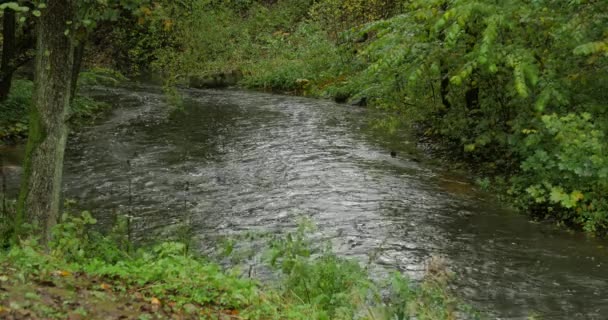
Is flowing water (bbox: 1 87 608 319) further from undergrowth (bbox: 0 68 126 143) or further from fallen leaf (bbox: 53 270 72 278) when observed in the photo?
fallen leaf (bbox: 53 270 72 278)

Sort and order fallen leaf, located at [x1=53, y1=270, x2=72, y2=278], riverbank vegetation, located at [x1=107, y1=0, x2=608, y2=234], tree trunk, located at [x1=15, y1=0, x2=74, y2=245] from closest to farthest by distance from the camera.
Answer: fallen leaf, located at [x1=53, y1=270, x2=72, y2=278] < tree trunk, located at [x1=15, y1=0, x2=74, y2=245] < riverbank vegetation, located at [x1=107, y1=0, x2=608, y2=234]

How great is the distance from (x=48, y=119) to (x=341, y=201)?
527 cm

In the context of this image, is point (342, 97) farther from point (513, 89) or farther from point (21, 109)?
point (513, 89)

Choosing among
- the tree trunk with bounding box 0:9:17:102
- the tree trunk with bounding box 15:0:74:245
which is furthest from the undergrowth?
the tree trunk with bounding box 15:0:74:245

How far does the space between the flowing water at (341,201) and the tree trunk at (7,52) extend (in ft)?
7.01

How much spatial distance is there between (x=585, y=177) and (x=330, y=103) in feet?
42.5

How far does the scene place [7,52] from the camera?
1505 cm

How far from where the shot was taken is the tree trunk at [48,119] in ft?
20.5

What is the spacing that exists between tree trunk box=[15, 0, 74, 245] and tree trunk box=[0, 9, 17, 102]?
8255 millimetres

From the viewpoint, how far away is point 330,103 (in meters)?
21.8

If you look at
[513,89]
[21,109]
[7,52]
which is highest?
[513,89]

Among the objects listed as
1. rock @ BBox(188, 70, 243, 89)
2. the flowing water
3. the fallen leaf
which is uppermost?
rock @ BBox(188, 70, 243, 89)

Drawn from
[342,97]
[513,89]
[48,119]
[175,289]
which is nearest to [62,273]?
[175,289]

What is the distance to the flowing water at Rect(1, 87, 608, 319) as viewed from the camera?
7531 millimetres
